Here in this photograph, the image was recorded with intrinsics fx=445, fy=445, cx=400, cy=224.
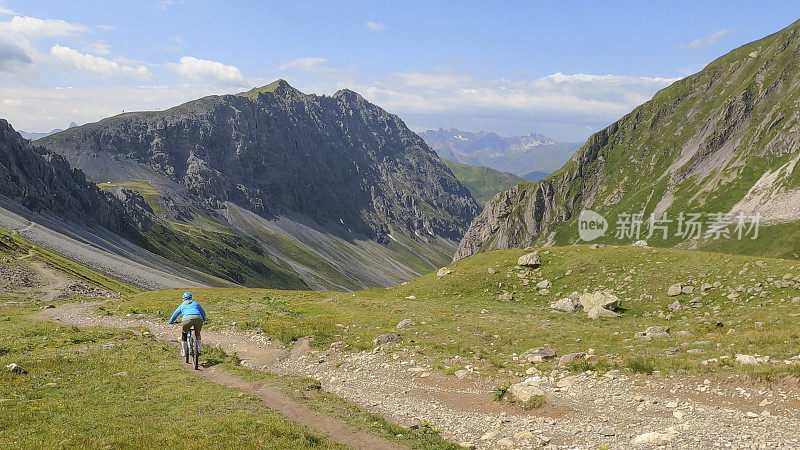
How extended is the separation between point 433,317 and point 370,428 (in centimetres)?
2057

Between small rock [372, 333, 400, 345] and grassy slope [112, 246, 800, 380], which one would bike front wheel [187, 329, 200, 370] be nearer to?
grassy slope [112, 246, 800, 380]

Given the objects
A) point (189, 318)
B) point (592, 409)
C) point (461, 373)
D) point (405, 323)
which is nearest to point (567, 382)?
point (592, 409)

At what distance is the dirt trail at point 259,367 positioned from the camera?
15.2 metres

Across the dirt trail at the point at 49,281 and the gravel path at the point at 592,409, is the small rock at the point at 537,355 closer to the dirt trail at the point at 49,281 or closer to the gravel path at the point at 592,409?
the gravel path at the point at 592,409

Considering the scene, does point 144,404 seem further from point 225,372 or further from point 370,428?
point 370,428

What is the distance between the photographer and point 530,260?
168ft

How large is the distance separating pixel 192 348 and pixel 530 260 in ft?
124

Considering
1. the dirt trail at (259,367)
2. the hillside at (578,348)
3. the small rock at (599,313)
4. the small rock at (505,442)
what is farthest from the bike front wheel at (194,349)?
the small rock at (599,313)

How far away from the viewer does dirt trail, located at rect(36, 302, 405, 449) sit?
1523cm

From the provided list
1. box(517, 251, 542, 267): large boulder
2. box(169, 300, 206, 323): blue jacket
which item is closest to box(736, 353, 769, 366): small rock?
box(169, 300, 206, 323): blue jacket

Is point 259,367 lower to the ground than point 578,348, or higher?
lower

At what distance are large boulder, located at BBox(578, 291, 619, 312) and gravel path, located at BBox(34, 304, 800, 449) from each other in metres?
18.8

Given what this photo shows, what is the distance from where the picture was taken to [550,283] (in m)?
47.1

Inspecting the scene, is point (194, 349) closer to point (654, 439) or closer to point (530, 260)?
point (654, 439)
